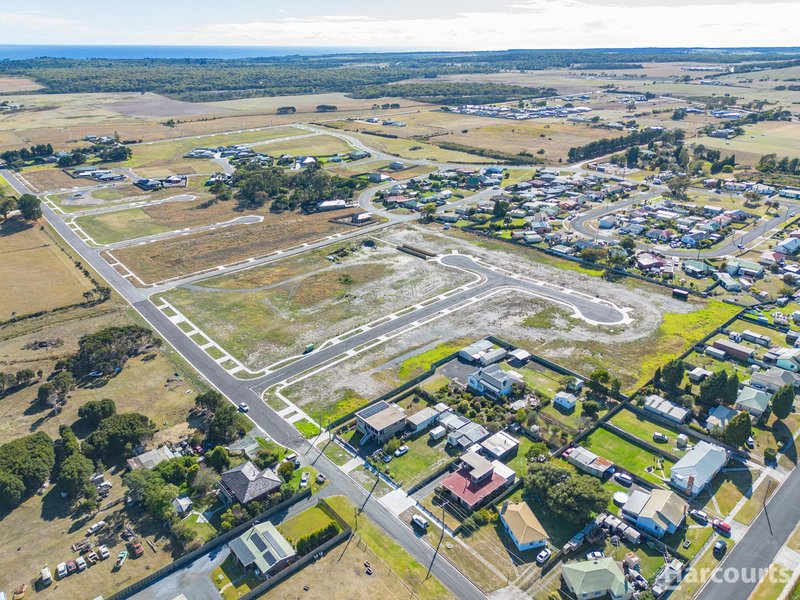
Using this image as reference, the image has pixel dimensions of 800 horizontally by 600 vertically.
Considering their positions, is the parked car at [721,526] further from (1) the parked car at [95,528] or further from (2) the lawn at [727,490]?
(1) the parked car at [95,528]

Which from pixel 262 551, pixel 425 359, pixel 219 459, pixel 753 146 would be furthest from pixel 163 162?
pixel 753 146

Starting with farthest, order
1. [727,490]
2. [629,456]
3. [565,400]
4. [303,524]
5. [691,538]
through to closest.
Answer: [565,400], [629,456], [727,490], [303,524], [691,538]

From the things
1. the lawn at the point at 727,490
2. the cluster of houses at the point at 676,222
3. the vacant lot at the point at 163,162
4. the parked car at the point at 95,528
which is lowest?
the parked car at the point at 95,528

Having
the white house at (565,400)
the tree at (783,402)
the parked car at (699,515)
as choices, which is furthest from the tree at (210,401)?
the tree at (783,402)

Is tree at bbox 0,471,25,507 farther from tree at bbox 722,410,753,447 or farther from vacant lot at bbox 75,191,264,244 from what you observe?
vacant lot at bbox 75,191,264,244

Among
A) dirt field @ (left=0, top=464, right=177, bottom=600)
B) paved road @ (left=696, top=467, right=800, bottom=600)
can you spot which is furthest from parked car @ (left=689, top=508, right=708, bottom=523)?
dirt field @ (left=0, top=464, right=177, bottom=600)

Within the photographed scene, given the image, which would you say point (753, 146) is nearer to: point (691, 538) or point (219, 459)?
point (691, 538)
